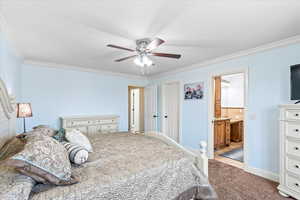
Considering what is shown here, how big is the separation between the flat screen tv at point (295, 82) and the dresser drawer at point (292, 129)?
0.41 metres

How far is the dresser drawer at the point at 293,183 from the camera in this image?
2.00 meters

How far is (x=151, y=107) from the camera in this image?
5.09 metres

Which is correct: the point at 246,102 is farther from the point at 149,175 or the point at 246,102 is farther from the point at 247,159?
the point at 149,175

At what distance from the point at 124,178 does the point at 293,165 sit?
7.64 feet

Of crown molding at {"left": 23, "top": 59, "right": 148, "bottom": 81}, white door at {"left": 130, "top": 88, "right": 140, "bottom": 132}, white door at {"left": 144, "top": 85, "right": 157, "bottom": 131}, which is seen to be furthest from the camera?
white door at {"left": 130, "top": 88, "right": 140, "bottom": 132}

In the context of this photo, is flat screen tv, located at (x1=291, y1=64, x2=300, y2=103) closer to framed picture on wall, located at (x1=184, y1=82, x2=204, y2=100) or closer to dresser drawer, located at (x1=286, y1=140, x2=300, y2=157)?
dresser drawer, located at (x1=286, y1=140, x2=300, y2=157)

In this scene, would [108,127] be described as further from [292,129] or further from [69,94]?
[292,129]

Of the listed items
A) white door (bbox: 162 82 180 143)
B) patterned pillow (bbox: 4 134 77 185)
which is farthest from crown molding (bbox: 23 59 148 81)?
patterned pillow (bbox: 4 134 77 185)

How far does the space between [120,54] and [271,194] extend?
3.42 meters

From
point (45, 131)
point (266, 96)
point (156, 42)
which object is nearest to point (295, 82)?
point (266, 96)

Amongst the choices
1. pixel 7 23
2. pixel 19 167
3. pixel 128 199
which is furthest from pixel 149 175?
pixel 7 23

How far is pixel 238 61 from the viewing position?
3.04 m

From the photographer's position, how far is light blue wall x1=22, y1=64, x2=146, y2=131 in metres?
3.57

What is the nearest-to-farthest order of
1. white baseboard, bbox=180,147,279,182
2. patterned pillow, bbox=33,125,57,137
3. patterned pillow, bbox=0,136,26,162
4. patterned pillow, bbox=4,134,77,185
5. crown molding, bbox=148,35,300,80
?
patterned pillow, bbox=4,134,77,185, patterned pillow, bbox=0,136,26,162, patterned pillow, bbox=33,125,57,137, crown molding, bbox=148,35,300,80, white baseboard, bbox=180,147,279,182
